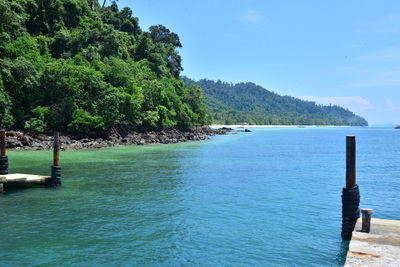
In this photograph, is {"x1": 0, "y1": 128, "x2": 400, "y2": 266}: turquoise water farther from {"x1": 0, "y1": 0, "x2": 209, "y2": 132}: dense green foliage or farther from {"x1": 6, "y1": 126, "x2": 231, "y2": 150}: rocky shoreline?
{"x1": 0, "y1": 0, "x2": 209, "y2": 132}: dense green foliage

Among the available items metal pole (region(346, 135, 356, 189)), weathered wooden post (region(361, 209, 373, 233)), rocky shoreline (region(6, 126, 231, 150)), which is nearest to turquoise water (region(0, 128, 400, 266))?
weathered wooden post (region(361, 209, 373, 233))

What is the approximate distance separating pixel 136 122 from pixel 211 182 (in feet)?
134

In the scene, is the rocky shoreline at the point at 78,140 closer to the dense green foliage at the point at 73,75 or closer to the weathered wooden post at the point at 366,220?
the dense green foliage at the point at 73,75

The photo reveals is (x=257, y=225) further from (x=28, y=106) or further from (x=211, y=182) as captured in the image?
(x=28, y=106)

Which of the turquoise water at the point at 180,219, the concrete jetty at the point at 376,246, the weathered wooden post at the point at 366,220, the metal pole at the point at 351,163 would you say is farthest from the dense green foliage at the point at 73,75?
the concrete jetty at the point at 376,246

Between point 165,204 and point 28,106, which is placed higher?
point 28,106

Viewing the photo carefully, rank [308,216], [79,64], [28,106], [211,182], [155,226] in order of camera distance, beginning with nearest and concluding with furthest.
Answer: [155,226]
[308,216]
[211,182]
[28,106]
[79,64]

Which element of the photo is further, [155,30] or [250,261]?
[155,30]

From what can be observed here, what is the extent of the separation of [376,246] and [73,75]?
172 ft

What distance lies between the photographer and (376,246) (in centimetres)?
966

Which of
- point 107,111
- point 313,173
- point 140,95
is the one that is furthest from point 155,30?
point 313,173

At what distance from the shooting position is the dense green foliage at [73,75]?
49594 millimetres

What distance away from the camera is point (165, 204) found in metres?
18.1

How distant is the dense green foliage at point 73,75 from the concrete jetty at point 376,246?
152ft
